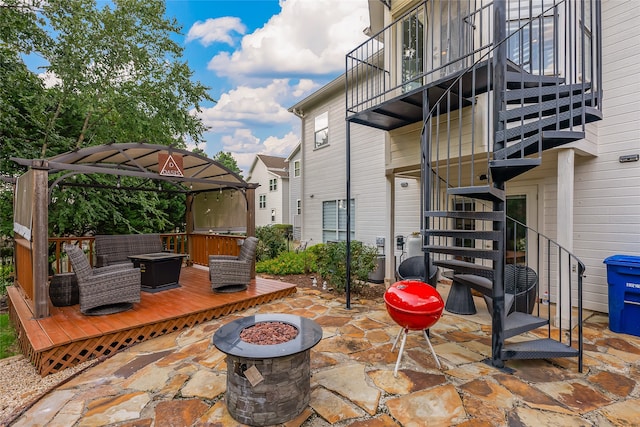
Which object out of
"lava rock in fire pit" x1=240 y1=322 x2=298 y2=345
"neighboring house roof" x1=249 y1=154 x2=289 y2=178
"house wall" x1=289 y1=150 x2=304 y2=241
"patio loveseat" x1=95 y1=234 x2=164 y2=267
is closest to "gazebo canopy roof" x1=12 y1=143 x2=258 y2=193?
"patio loveseat" x1=95 y1=234 x2=164 y2=267

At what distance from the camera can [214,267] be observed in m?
4.92

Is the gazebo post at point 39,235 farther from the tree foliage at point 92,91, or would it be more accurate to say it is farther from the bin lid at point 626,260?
the bin lid at point 626,260

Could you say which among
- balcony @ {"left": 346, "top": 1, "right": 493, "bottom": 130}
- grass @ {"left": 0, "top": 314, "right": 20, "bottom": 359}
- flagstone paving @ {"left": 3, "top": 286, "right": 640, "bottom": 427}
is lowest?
grass @ {"left": 0, "top": 314, "right": 20, "bottom": 359}

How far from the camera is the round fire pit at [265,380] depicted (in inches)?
82.4

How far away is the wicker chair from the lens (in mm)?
3740

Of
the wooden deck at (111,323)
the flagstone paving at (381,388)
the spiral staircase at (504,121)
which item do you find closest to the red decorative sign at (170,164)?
the wooden deck at (111,323)

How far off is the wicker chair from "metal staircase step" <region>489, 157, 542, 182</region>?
4.49 m

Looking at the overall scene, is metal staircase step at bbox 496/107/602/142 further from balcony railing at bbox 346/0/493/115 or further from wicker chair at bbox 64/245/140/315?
wicker chair at bbox 64/245/140/315

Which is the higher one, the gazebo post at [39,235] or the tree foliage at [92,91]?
the tree foliage at [92,91]

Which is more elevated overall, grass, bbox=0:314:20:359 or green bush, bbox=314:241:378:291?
green bush, bbox=314:241:378:291

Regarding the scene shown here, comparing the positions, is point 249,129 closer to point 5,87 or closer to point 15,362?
point 5,87

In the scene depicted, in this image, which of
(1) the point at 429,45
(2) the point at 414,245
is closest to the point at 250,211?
(2) the point at 414,245

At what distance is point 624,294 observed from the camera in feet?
12.5

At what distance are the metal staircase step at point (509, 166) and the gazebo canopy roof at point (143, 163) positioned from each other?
14.1 ft
